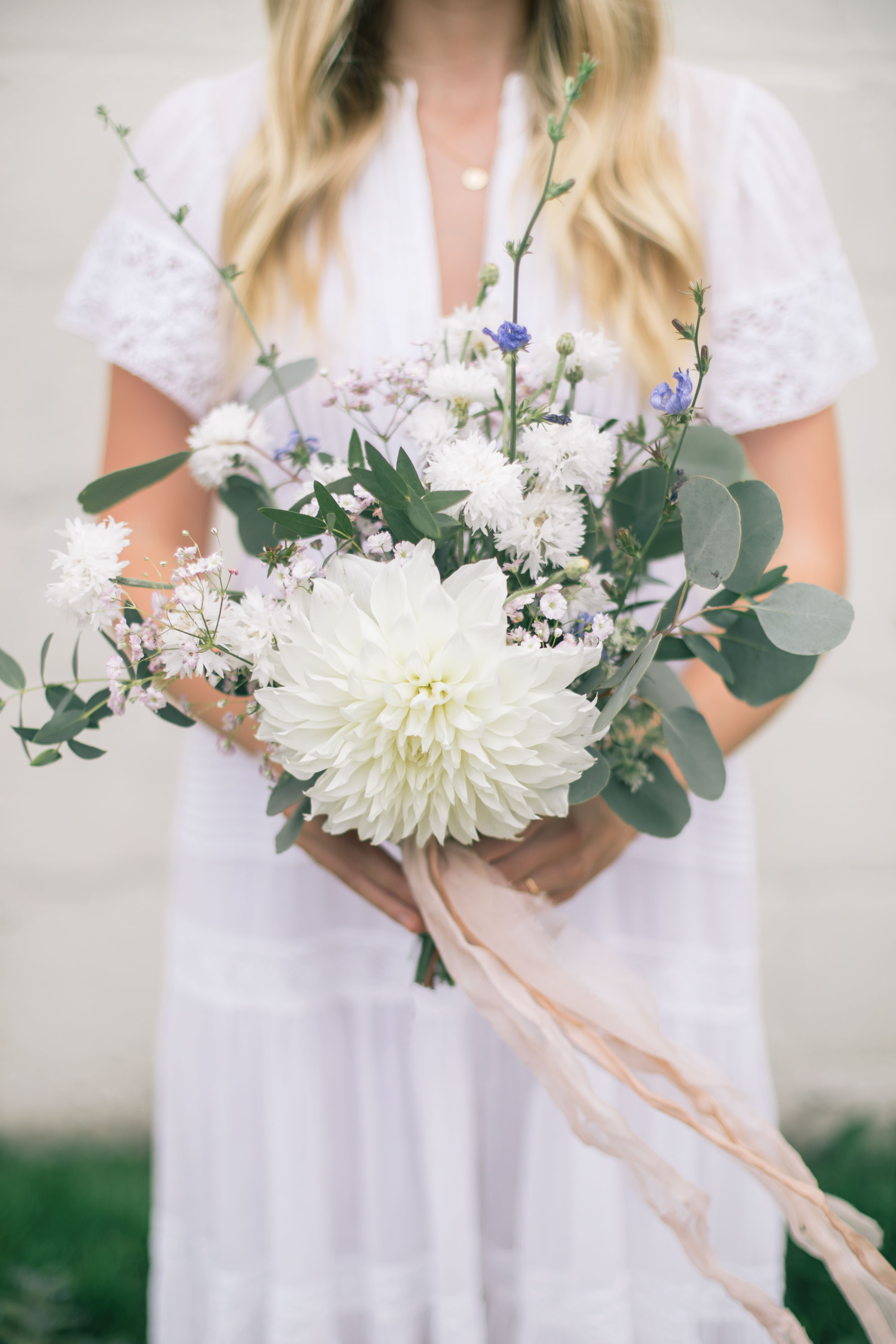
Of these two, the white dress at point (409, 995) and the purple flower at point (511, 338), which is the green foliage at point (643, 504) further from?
the white dress at point (409, 995)

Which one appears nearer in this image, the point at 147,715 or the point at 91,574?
the point at 91,574

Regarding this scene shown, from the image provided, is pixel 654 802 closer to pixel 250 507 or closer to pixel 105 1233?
pixel 250 507

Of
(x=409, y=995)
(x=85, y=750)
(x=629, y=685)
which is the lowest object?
(x=409, y=995)

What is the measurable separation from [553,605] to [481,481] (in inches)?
2.3

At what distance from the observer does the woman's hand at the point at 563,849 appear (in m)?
0.53

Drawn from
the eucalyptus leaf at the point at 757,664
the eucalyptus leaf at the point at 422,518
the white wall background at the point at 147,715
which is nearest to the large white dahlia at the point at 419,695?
the eucalyptus leaf at the point at 422,518

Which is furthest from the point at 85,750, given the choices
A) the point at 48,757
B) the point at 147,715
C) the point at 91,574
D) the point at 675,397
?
the point at 147,715

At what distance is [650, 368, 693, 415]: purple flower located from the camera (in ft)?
1.13

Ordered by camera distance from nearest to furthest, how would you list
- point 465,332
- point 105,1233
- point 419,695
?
point 419,695
point 465,332
point 105,1233

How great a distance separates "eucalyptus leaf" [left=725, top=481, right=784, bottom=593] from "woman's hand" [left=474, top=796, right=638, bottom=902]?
188 mm

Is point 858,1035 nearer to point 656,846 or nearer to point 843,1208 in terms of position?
point 656,846

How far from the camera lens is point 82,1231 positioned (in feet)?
3.84

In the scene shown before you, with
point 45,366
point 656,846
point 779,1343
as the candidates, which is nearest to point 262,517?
point 656,846

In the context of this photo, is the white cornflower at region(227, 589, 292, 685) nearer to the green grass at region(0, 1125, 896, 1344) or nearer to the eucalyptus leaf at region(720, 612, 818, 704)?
the eucalyptus leaf at region(720, 612, 818, 704)
